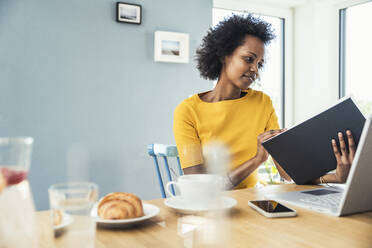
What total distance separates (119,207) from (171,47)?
2004 mm

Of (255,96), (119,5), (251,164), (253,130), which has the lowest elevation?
(251,164)

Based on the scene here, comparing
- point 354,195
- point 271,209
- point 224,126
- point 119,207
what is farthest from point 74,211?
point 224,126

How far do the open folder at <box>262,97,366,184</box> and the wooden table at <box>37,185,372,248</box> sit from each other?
236 mm

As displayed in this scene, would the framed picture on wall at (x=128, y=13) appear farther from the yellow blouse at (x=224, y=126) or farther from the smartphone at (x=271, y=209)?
the smartphone at (x=271, y=209)

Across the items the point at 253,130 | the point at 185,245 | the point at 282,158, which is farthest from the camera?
the point at 253,130

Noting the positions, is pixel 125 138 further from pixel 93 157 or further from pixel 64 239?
pixel 64 239

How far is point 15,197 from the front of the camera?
1.22 ft

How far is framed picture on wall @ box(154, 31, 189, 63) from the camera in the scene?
8.23ft

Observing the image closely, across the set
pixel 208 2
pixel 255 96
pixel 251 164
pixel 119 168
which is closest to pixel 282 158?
pixel 251 164

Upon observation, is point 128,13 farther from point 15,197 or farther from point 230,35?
point 15,197

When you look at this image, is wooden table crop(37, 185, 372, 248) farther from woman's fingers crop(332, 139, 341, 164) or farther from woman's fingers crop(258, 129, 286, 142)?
woman's fingers crop(258, 129, 286, 142)

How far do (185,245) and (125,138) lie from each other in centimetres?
187

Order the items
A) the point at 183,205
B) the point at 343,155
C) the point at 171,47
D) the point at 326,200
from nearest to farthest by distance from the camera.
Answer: the point at 183,205 → the point at 326,200 → the point at 343,155 → the point at 171,47

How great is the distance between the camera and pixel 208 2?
8.98ft
